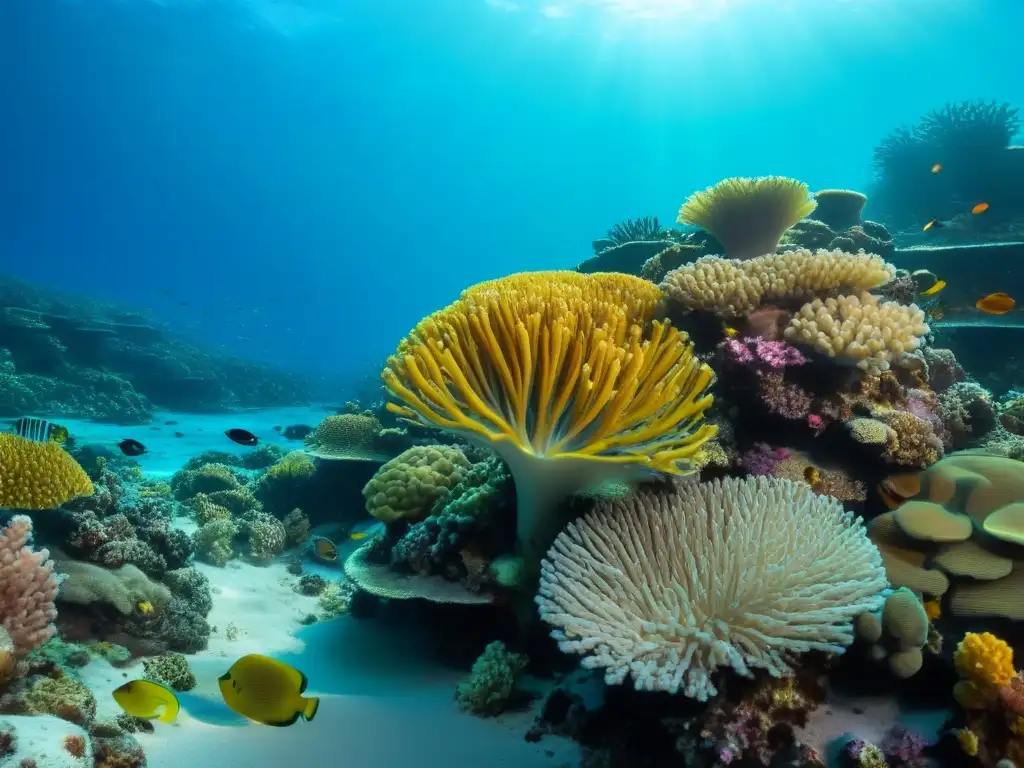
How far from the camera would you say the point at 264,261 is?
16825cm

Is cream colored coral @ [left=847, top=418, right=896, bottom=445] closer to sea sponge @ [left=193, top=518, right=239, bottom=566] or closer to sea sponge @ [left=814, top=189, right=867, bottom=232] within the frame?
sea sponge @ [left=193, top=518, right=239, bottom=566]

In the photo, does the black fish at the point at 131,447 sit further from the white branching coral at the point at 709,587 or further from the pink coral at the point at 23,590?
the white branching coral at the point at 709,587

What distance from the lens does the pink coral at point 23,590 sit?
3.48 m

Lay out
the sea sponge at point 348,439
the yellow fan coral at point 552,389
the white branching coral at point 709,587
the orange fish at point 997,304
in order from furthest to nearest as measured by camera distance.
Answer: the sea sponge at point 348,439 → the orange fish at point 997,304 → the yellow fan coral at point 552,389 → the white branching coral at point 709,587

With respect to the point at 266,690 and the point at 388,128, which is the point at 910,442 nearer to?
the point at 266,690

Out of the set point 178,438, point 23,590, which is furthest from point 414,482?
point 178,438

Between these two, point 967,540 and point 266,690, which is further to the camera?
point 967,540

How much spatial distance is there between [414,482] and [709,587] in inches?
131

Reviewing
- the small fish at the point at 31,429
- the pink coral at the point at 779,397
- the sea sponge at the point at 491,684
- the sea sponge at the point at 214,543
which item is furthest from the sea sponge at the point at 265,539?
the pink coral at the point at 779,397

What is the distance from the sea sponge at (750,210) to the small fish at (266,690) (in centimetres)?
615

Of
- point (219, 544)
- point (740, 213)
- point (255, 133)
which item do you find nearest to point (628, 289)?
point (740, 213)

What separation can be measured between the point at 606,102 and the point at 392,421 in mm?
113496

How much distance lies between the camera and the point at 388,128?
126 metres

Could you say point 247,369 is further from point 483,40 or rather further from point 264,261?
point 264,261
